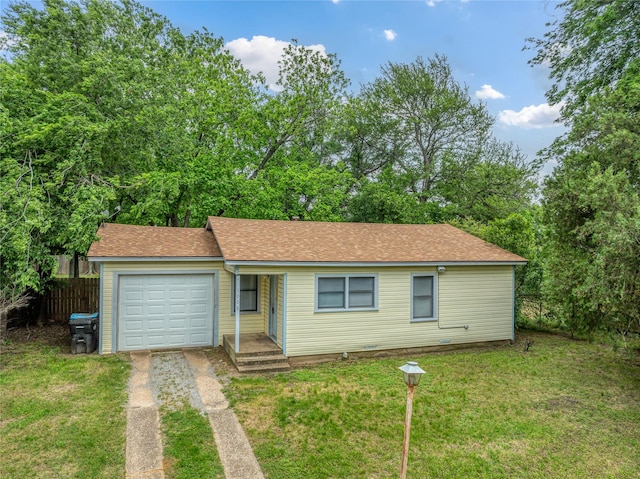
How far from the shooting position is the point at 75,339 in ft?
30.7

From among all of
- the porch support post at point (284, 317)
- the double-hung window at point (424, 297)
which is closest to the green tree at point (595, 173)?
the double-hung window at point (424, 297)

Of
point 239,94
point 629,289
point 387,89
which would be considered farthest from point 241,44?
point 629,289

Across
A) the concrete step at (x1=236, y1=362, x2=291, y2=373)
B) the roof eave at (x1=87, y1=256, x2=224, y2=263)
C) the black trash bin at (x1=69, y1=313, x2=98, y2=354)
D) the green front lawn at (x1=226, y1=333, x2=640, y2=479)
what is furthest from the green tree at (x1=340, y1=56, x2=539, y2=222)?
the black trash bin at (x1=69, y1=313, x2=98, y2=354)

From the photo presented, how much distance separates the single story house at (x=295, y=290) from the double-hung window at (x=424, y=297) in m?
0.03

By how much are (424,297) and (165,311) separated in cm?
714

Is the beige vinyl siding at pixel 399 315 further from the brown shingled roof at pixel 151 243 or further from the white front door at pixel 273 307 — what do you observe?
the brown shingled roof at pixel 151 243

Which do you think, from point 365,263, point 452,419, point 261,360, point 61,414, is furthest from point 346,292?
point 61,414

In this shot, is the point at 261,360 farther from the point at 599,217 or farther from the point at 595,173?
the point at 595,173

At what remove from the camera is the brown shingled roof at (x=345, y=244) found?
948 centimetres

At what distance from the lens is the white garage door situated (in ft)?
31.8

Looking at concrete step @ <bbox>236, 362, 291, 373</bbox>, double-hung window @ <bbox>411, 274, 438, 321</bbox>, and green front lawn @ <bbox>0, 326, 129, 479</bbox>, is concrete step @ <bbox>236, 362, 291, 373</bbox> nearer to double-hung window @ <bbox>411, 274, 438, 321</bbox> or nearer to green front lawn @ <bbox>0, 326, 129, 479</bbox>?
green front lawn @ <bbox>0, 326, 129, 479</bbox>

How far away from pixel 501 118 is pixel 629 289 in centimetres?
2097

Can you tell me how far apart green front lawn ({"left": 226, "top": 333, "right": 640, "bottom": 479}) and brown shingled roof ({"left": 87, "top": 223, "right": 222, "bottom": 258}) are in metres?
4.14

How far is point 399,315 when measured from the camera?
1020cm
